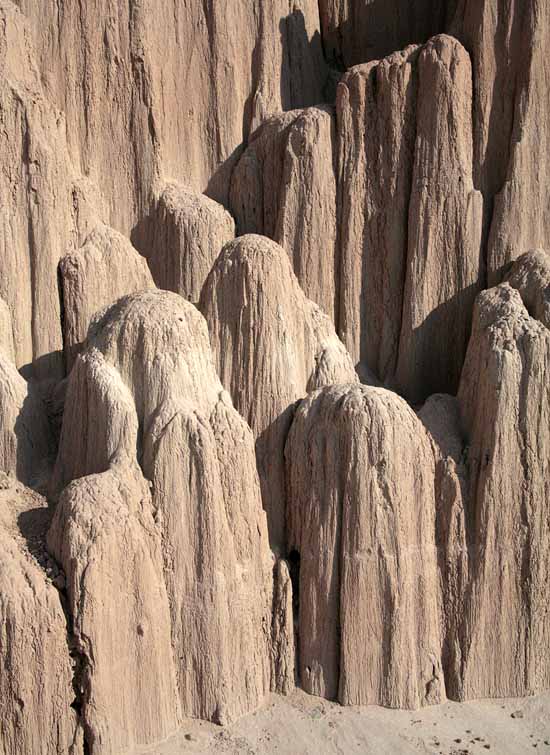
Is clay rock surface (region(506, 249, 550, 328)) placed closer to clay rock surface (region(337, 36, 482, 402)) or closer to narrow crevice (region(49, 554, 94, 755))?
clay rock surface (region(337, 36, 482, 402))

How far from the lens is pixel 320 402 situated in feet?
33.9

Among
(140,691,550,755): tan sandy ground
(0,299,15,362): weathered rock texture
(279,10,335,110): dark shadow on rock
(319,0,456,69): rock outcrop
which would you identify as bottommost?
(140,691,550,755): tan sandy ground

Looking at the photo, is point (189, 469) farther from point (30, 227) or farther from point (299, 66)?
point (299, 66)

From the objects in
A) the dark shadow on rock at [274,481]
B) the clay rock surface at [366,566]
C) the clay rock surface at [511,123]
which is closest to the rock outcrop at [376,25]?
the clay rock surface at [511,123]

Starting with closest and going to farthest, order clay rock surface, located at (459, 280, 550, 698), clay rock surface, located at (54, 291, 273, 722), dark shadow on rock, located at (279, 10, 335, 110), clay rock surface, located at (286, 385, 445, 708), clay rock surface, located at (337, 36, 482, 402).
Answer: clay rock surface, located at (54, 291, 273, 722) < clay rock surface, located at (286, 385, 445, 708) < clay rock surface, located at (459, 280, 550, 698) < clay rock surface, located at (337, 36, 482, 402) < dark shadow on rock, located at (279, 10, 335, 110)

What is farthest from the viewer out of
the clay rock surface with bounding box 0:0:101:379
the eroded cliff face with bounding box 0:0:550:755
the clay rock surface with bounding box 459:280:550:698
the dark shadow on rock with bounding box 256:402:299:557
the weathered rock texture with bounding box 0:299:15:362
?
the clay rock surface with bounding box 0:0:101:379

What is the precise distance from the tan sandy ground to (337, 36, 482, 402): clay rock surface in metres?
3.75

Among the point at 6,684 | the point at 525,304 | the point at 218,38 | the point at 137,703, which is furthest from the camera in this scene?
the point at 218,38

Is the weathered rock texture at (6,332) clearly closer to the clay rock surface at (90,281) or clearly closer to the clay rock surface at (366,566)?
the clay rock surface at (90,281)

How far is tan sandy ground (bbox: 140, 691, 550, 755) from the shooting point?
926 centimetres

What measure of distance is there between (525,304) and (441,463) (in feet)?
7.00

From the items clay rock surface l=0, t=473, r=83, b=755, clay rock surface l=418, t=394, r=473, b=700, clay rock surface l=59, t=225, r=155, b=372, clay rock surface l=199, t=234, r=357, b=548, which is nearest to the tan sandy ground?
clay rock surface l=418, t=394, r=473, b=700

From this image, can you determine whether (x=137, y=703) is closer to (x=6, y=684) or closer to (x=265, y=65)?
(x=6, y=684)

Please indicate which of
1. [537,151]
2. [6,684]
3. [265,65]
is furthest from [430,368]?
[6,684]
